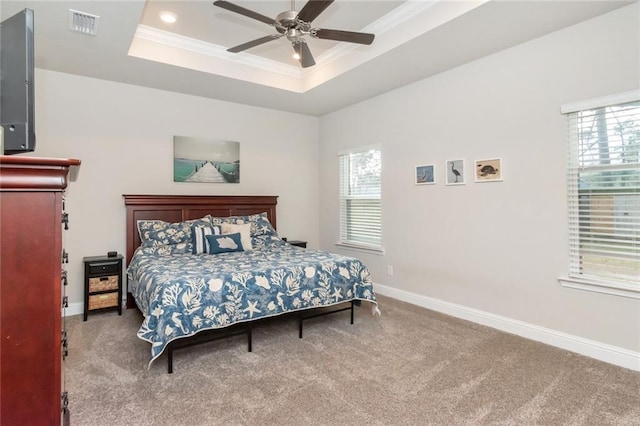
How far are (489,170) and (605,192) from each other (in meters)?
0.94

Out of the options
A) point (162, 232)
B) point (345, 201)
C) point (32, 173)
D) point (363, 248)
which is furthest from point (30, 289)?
point (345, 201)

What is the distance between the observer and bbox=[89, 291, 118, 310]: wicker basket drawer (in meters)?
3.70

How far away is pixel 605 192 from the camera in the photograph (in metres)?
2.72

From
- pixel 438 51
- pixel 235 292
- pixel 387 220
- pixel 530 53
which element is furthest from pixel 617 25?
pixel 235 292

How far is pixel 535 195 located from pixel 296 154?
3.46m

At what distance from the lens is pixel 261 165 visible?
17.2 ft

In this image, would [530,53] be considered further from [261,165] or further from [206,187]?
[206,187]

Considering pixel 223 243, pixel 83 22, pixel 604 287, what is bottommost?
pixel 604 287

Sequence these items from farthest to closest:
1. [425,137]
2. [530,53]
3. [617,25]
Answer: [425,137] → [530,53] → [617,25]

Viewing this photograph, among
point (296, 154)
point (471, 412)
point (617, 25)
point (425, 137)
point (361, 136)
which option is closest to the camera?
point (471, 412)

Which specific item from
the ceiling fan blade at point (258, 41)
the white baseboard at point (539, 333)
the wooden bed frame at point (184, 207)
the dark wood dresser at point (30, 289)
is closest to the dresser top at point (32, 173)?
the dark wood dresser at point (30, 289)

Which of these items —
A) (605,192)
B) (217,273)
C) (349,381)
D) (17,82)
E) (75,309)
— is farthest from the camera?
(75,309)

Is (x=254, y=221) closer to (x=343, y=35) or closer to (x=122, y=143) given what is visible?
(x=122, y=143)

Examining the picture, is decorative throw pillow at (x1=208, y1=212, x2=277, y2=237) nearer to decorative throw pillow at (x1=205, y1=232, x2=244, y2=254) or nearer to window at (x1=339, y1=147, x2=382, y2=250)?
decorative throw pillow at (x1=205, y1=232, x2=244, y2=254)
